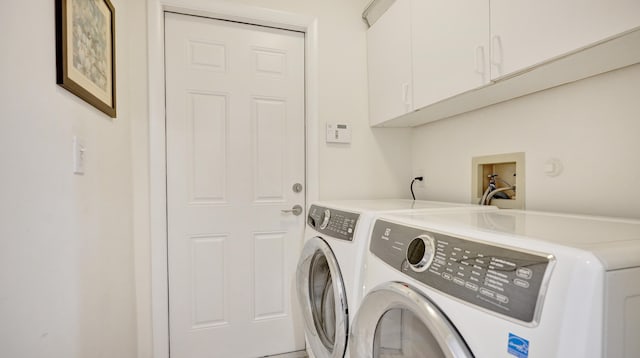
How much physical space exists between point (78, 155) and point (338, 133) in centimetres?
134

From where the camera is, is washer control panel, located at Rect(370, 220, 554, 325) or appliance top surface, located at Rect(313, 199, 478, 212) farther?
appliance top surface, located at Rect(313, 199, 478, 212)

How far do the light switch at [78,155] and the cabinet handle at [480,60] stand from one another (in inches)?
53.3

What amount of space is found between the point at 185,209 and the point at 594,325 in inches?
68.0

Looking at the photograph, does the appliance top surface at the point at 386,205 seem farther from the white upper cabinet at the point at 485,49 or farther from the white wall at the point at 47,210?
the white wall at the point at 47,210

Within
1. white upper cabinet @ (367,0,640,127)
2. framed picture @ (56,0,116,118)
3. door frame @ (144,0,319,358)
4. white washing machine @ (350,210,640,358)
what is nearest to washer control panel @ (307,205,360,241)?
white washing machine @ (350,210,640,358)

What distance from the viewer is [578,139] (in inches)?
42.8

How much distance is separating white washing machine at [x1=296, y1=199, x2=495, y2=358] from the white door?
1.37ft

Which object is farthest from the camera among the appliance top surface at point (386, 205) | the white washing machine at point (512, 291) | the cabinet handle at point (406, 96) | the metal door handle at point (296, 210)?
the metal door handle at point (296, 210)

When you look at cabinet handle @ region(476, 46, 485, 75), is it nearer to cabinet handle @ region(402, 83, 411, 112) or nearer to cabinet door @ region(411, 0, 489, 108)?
cabinet door @ region(411, 0, 489, 108)

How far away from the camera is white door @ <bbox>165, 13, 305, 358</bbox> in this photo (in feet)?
5.59

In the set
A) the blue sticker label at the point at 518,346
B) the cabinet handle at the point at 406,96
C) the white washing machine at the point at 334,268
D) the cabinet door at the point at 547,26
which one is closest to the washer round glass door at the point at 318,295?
the white washing machine at the point at 334,268

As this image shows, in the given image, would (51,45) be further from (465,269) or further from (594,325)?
(594,325)

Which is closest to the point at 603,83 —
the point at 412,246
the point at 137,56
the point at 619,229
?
the point at 619,229

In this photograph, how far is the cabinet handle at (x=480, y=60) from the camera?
3.61 ft
